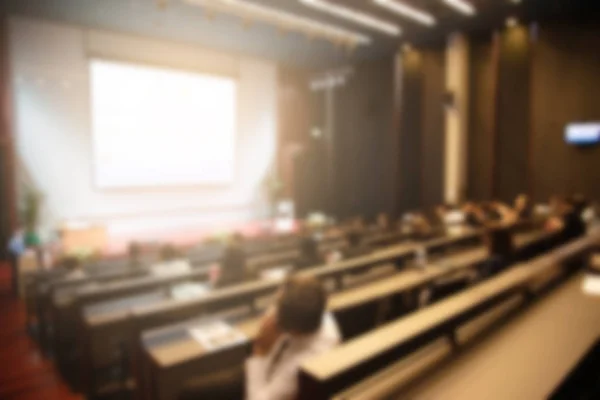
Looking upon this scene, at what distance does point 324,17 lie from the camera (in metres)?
7.02

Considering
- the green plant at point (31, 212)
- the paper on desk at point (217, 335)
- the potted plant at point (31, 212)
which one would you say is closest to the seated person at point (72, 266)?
the paper on desk at point (217, 335)

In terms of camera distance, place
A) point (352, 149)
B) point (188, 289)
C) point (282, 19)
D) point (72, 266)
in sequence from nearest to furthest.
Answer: point (188, 289)
point (72, 266)
point (282, 19)
point (352, 149)

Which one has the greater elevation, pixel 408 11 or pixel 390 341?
pixel 408 11

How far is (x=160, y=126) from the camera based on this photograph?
8.91 m

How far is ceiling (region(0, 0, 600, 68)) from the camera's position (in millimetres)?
6582

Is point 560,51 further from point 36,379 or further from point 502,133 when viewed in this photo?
point 36,379

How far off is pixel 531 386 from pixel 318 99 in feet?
33.4

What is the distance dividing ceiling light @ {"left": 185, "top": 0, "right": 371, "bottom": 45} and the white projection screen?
9.27 ft

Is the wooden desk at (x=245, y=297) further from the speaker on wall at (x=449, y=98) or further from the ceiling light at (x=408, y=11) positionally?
the speaker on wall at (x=449, y=98)

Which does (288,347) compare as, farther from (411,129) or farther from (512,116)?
(411,129)

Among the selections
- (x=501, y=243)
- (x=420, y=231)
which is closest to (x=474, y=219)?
(x=420, y=231)

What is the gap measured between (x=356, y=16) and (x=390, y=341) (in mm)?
6606

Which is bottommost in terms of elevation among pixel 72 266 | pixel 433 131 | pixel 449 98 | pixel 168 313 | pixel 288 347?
pixel 72 266

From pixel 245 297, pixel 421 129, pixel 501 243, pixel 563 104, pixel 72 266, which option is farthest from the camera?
pixel 421 129
